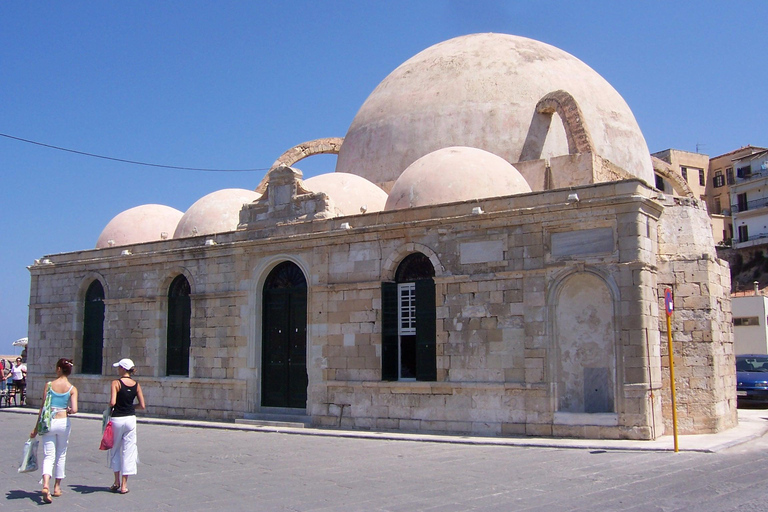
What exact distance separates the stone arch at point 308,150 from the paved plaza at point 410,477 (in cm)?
958

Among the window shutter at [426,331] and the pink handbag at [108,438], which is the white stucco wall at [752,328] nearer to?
the window shutter at [426,331]

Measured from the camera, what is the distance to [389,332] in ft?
46.6

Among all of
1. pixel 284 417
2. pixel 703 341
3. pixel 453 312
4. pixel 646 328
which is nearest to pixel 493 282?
pixel 453 312

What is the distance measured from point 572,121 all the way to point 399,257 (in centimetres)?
518

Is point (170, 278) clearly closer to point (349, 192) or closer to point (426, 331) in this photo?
point (349, 192)

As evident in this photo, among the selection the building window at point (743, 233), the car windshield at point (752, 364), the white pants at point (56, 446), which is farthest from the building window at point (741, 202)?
the white pants at point (56, 446)

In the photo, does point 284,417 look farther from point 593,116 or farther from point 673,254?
point 593,116

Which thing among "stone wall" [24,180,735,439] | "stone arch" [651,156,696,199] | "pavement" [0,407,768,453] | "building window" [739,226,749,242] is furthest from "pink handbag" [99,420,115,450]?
"building window" [739,226,749,242]

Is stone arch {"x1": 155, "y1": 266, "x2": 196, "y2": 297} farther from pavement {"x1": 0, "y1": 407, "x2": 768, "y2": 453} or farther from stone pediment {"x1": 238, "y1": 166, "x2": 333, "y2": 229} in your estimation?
pavement {"x1": 0, "y1": 407, "x2": 768, "y2": 453}

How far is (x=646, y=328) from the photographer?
11656mm

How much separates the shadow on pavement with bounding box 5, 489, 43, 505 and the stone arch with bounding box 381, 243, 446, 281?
24.0 feet

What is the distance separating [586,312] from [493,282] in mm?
1642

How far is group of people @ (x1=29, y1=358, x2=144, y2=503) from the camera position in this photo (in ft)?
26.9

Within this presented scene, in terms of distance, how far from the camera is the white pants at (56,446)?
817 centimetres
